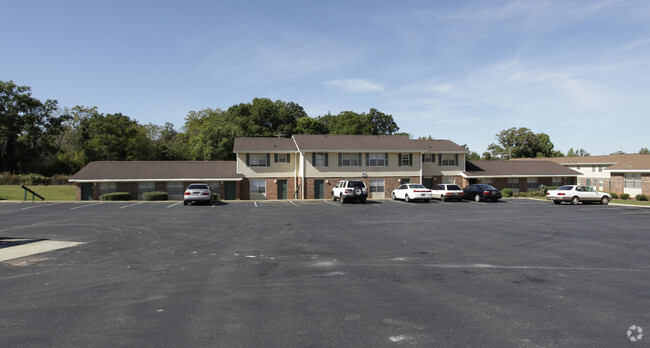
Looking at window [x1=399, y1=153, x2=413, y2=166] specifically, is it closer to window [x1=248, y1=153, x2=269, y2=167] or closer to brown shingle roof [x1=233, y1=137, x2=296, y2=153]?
brown shingle roof [x1=233, y1=137, x2=296, y2=153]

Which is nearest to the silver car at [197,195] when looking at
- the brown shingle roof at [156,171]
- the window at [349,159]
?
the brown shingle roof at [156,171]

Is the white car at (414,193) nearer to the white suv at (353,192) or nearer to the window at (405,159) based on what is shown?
the white suv at (353,192)

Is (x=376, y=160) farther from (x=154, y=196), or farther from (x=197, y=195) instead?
(x=154, y=196)

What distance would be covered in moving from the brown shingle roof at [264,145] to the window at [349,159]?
16.7 ft

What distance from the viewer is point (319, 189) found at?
39031 millimetres

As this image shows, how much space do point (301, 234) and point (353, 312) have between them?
8.18 meters

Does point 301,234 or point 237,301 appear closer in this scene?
point 237,301

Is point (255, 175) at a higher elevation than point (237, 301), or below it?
higher

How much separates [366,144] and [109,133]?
143 ft

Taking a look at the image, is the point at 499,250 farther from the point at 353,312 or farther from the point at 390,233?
the point at 353,312

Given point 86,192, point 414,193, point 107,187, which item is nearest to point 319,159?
point 414,193

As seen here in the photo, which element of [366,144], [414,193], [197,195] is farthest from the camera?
[366,144]

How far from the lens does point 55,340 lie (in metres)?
4.96

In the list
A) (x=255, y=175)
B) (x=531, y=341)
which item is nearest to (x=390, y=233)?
(x=531, y=341)
